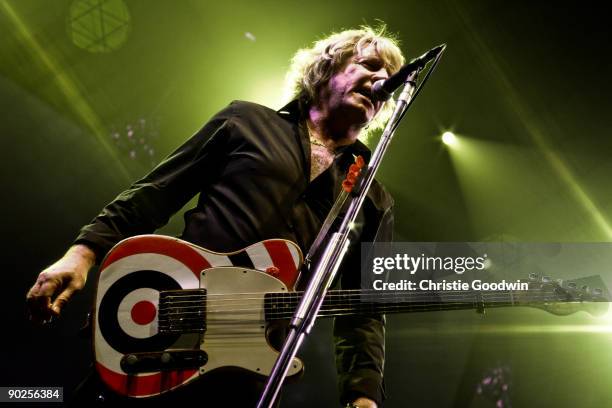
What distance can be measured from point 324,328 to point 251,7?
2509 millimetres

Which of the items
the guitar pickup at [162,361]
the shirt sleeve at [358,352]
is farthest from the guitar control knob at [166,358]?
the shirt sleeve at [358,352]

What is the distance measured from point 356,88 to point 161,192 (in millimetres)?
964

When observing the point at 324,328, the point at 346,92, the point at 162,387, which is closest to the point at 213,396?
the point at 162,387

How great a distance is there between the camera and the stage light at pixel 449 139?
4.00m

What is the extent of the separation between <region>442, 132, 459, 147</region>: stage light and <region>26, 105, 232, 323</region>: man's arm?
8.48ft

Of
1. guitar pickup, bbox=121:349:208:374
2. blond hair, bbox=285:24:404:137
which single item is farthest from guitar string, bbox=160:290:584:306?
blond hair, bbox=285:24:404:137

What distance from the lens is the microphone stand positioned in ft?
3.29

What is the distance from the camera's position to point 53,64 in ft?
11.9

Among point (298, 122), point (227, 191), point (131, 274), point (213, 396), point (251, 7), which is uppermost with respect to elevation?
point (251, 7)

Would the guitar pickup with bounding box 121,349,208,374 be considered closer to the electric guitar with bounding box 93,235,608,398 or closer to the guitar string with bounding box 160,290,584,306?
the electric guitar with bounding box 93,235,608,398

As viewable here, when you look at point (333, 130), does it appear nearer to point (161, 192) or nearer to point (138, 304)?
point (161, 192)

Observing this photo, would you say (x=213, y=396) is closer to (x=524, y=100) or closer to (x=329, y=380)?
(x=329, y=380)

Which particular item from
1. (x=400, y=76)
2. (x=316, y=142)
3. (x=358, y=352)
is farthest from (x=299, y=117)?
(x=358, y=352)

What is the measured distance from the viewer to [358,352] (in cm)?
175
